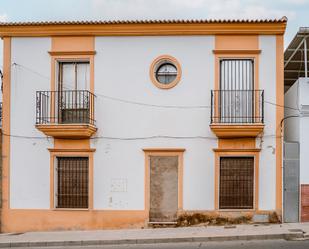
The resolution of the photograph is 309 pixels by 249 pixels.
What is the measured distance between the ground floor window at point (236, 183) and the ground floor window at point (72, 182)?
4.10 meters

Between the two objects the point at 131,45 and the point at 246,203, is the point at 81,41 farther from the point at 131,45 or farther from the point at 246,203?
the point at 246,203

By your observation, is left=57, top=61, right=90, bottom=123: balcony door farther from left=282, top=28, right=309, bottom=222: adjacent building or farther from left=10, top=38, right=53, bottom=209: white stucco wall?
left=282, top=28, right=309, bottom=222: adjacent building

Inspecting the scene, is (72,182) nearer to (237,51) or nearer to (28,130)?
(28,130)

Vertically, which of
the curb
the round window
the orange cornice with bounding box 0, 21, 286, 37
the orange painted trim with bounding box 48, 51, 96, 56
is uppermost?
the orange cornice with bounding box 0, 21, 286, 37

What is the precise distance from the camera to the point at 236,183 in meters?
14.4

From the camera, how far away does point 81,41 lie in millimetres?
14789

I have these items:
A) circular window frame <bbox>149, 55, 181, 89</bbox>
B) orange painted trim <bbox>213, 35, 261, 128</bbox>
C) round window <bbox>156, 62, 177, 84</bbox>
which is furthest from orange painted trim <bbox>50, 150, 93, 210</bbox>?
orange painted trim <bbox>213, 35, 261, 128</bbox>

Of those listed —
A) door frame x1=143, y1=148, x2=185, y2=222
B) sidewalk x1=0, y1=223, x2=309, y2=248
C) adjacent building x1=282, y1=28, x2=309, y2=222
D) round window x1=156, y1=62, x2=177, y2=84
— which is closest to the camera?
sidewalk x1=0, y1=223, x2=309, y2=248

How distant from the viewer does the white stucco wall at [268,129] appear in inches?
560

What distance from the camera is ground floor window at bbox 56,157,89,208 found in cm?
1475

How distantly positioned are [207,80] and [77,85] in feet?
13.1

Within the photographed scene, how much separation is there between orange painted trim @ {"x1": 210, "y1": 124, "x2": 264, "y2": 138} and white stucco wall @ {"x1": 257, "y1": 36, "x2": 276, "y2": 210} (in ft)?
1.57

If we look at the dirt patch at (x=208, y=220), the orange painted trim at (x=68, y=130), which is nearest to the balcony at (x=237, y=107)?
the dirt patch at (x=208, y=220)

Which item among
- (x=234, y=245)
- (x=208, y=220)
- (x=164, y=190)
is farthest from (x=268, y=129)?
(x=234, y=245)
